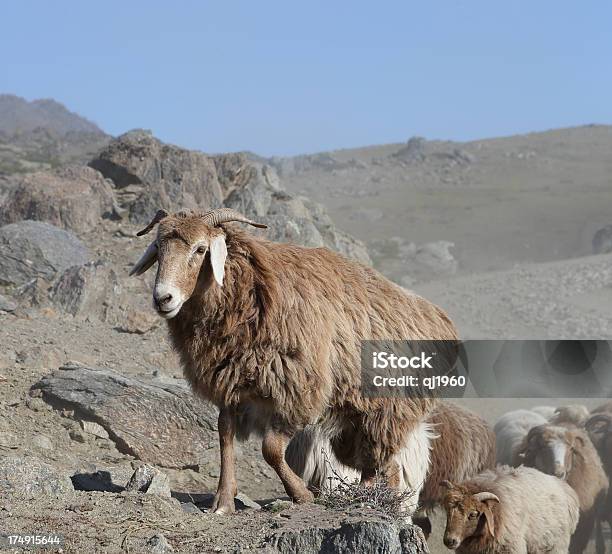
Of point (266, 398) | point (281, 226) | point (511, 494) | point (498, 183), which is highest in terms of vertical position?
point (498, 183)

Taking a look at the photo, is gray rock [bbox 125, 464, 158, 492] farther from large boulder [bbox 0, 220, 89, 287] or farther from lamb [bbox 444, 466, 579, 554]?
large boulder [bbox 0, 220, 89, 287]

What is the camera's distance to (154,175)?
17.1 metres

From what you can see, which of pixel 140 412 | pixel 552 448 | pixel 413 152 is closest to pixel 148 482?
pixel 140 412

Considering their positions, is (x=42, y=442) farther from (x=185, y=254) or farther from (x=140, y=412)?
(x=185, y=254)

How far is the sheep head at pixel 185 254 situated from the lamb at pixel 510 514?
3155 mm

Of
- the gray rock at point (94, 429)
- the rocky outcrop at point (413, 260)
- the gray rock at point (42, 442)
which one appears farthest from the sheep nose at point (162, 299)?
the rocky outcrop at point (413, 260)

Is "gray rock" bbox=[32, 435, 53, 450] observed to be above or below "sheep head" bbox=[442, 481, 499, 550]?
above

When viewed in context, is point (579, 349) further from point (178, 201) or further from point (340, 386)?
point (340, 386)

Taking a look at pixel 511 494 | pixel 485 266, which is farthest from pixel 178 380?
pixel 485 266

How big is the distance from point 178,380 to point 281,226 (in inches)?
232

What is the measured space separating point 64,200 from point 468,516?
9829 mm

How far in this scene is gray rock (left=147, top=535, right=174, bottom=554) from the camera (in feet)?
17.3

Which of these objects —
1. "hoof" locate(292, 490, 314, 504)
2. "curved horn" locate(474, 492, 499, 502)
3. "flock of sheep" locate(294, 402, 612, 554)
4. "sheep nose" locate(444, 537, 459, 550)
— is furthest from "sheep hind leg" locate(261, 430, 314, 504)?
"curved horn" locate(474, 492, 499, 502)

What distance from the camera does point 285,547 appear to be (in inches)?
214
